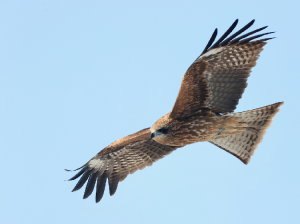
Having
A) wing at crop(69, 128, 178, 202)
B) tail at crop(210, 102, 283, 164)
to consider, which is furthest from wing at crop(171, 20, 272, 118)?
wing at crop(69, 128, 178, 202)

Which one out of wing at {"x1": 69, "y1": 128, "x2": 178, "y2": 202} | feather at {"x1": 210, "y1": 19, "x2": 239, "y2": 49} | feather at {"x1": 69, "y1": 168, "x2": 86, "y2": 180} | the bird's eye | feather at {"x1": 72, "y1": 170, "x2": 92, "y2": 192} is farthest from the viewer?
wing at {"x1": 69, "y1": 128, "x2": 178, "y2": 202}

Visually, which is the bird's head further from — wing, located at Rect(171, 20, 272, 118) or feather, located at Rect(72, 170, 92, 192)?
feather, located at Rect(72, 170, 92, 192)

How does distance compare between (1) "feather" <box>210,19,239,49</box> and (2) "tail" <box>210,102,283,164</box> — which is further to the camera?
(2) "tail" <box>210,102,283,164</box>

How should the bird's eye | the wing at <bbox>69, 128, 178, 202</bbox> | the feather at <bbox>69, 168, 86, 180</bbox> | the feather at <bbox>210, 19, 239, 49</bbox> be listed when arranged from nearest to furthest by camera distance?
1. the feather at <bbox>210, 19, 239, 49</bbox>
2. the bird's eye
3. the feather at <bbox>69, 168, 86, 180</bbox>
4. the wing at <bbox>69, 128, 178, 202</bbox>

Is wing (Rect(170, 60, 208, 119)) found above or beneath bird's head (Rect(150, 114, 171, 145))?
above

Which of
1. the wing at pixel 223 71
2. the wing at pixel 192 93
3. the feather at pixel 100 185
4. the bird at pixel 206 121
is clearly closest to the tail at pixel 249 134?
the bird at pixel 206 121

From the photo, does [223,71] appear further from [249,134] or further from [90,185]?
[90,185]

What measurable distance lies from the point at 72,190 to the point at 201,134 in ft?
10.6

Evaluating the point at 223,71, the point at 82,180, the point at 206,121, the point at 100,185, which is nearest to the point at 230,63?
the point at 223,71

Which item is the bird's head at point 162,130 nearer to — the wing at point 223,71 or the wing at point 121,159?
the wing at point 223,71

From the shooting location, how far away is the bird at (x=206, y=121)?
315 inches

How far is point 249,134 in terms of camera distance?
937 centimetres

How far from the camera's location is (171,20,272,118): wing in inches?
311

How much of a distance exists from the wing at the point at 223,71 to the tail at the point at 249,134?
2.36 feet
